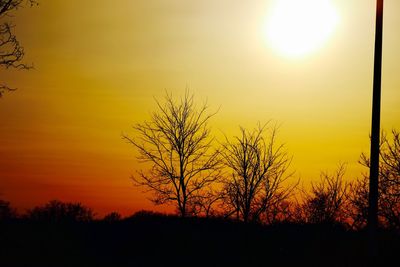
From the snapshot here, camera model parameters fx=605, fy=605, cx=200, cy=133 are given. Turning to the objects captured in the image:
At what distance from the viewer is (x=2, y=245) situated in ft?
68.2

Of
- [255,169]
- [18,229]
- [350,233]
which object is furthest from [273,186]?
[18,229]

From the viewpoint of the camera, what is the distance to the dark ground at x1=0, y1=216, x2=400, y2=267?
19672mm

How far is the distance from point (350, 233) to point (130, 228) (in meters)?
8.90

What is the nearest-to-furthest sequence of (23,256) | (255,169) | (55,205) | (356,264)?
1. (356,264)
2. (23,256)
3. (255,169)
4. (55,205)

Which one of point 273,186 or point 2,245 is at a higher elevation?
point 273,186

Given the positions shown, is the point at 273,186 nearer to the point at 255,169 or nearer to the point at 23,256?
the point at 255,169

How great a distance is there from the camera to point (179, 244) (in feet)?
73.0

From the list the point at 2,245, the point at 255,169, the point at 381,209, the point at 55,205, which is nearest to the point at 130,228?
the point at 2,245

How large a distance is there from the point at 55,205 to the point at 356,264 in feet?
148

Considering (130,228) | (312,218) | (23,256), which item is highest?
(312,218)

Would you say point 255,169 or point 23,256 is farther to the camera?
point 255,169

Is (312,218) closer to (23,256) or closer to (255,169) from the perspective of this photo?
(255,169)

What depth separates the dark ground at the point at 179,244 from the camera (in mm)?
19672

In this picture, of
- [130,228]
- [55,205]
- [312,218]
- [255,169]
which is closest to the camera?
[130,228]
